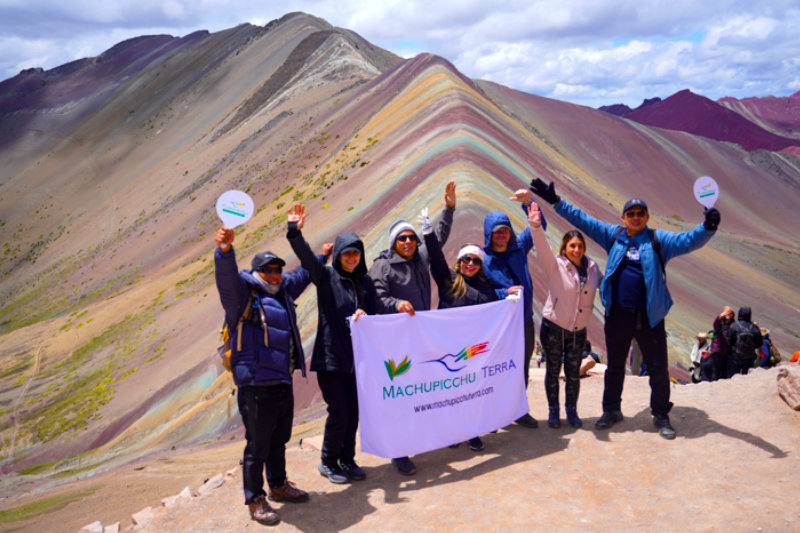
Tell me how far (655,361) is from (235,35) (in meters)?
65.2

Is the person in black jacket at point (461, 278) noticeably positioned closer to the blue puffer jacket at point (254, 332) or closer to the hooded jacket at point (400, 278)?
the hooded jacket at point (400, 278)

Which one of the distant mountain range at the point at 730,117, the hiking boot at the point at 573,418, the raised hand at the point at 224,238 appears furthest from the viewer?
the distant mountain range at the point at 730,117

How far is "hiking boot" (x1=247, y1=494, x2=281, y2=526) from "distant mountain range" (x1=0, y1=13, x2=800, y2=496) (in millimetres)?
6263

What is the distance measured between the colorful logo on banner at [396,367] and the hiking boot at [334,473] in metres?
0.92

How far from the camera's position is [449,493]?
532 centimetres

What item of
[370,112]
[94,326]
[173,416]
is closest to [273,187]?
[370,112]

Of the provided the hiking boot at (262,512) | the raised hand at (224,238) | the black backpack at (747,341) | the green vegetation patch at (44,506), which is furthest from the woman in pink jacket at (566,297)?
the green vegetation patch at (44,506)

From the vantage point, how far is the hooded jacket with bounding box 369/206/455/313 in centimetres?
560

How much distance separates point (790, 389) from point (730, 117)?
73063 mm

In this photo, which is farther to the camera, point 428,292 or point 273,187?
point 273,187

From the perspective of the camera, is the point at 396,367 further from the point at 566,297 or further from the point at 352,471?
the point at 566,297

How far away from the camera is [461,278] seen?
19.7 feet

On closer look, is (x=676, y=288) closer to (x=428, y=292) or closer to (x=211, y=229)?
(x=428, y=292)

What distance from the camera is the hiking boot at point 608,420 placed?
6.24m
